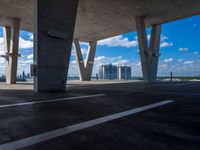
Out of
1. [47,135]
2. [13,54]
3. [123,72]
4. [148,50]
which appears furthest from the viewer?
[123,72]

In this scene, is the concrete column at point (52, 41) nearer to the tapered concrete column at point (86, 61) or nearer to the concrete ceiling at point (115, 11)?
the concrete ceiling at point (115, 11)

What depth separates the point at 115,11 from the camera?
16188 mm

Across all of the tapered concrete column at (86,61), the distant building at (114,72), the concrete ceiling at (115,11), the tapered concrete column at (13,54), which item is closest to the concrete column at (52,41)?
the concrete ceiling at (115,11)

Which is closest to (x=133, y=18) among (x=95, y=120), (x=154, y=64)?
(x=154, y=64)

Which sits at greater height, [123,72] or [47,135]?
[123,72]

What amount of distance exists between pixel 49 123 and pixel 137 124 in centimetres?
162

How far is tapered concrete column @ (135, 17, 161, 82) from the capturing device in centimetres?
1767

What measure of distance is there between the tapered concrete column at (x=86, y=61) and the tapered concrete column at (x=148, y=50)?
11.0 m

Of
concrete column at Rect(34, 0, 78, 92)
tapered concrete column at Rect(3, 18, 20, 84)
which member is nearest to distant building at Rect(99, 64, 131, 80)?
tapered concrete column at Rect(3, 18, 20, 84)

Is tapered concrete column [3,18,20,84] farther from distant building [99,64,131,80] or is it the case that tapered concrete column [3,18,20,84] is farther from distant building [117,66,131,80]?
Answer: distant building [117,66,131,80]

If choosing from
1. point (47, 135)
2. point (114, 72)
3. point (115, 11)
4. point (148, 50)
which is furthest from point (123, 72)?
point (47, 135)

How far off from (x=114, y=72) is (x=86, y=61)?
16.2m

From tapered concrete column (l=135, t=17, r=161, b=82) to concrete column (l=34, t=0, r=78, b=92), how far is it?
10.6m

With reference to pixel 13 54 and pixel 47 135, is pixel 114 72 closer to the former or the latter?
pixel 13 54
